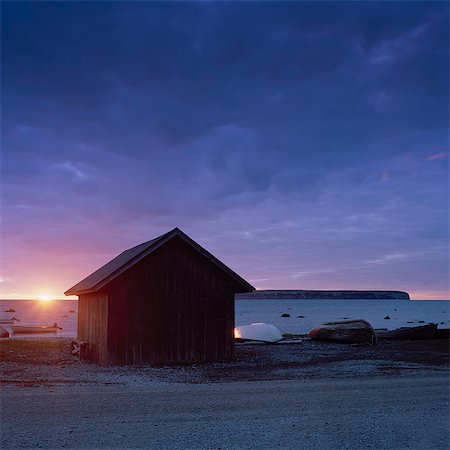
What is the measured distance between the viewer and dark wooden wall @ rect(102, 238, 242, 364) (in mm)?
20500

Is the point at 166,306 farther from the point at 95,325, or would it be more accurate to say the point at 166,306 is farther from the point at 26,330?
the point at 26,330

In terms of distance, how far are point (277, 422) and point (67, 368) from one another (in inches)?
452

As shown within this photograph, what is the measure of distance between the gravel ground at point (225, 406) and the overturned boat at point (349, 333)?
36.7 ft

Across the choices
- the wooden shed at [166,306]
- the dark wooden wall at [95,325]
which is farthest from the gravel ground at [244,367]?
the wooden shed at [166,306]

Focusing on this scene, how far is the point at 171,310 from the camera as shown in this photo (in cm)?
2131

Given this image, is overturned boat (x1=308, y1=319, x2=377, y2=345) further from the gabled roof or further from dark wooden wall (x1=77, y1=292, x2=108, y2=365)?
dark wooden wall (x1=77, y1=292, x2=108, y2=365)

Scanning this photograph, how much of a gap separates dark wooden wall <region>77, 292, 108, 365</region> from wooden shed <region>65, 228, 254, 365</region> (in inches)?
1.5

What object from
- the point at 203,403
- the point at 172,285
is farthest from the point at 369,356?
the point at 203,403

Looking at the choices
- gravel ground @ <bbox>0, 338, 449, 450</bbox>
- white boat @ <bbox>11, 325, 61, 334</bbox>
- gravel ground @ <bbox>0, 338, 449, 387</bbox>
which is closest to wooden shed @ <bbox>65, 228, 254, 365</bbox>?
gravel ground @ <bbox>0, 338, 449, 387</bbox>

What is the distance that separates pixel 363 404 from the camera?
39.1 ft

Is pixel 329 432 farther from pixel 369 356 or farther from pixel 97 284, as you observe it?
pixel 369 356

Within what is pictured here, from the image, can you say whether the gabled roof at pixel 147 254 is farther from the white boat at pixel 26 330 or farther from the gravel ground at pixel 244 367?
the white boat at pixel 26 330

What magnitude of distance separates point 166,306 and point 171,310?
0.87ft

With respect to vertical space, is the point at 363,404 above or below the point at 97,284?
below
